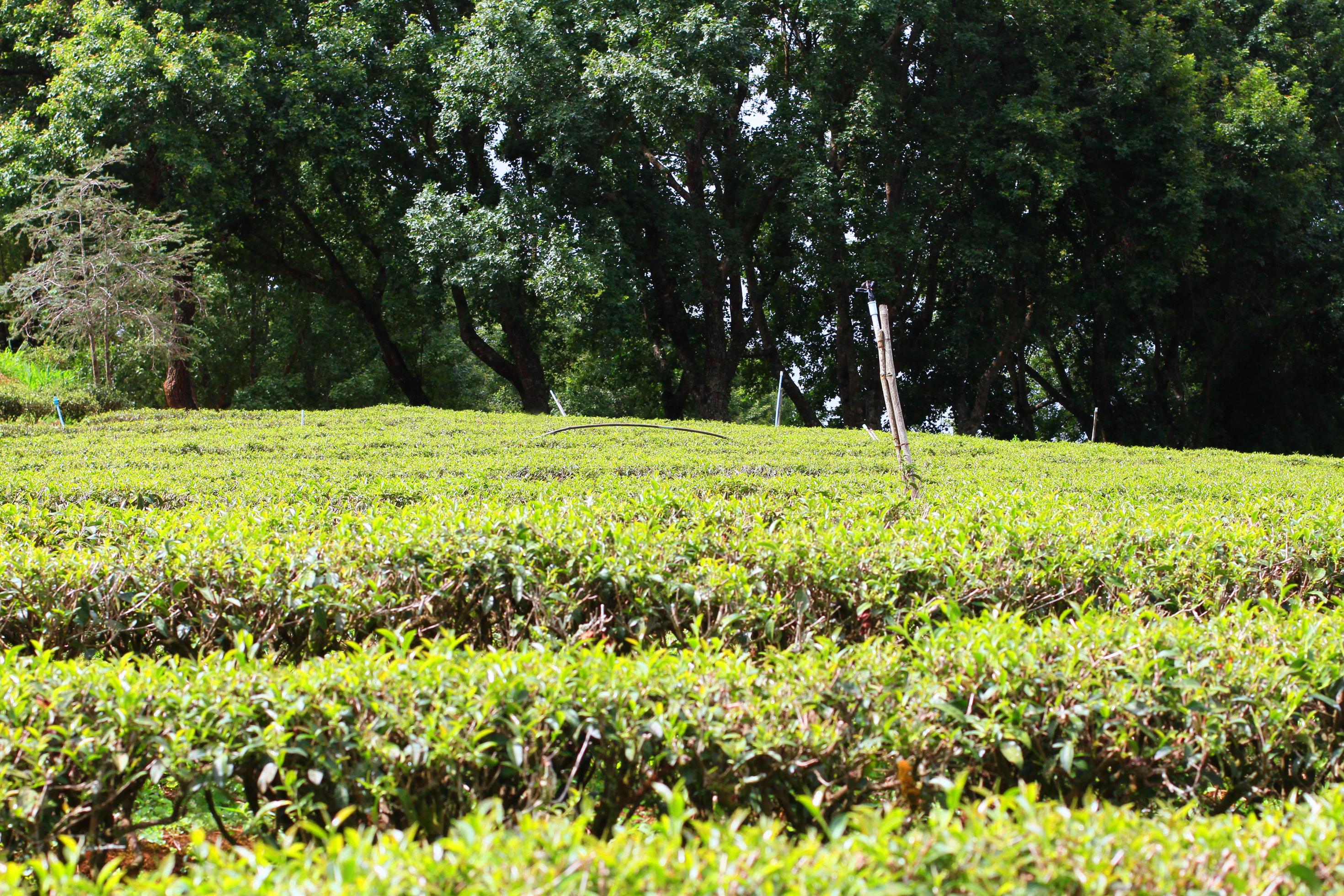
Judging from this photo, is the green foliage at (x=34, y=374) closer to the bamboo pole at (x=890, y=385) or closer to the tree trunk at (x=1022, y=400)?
the bamboo pole at (x=890, y=385)

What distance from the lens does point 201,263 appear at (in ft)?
60.3

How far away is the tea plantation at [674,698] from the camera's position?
1.89 meters

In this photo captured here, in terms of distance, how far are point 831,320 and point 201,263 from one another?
14.4 metres

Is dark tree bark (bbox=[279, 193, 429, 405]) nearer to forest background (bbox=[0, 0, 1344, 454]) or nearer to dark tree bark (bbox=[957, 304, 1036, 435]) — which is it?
forest background (bbox=[0, 0, 1344, 454])

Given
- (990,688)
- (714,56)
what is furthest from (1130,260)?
(990,688)

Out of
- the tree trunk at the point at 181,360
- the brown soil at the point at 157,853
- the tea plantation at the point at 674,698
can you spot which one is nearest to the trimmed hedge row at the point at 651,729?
the tea plantation at the point at 674,698

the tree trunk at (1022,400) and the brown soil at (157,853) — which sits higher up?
the tree trunk at (1022,400)

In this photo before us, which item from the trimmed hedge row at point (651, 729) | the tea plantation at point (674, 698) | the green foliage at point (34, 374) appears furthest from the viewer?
the green foliage at point (34, 374)

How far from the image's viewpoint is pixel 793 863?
1.85 metres

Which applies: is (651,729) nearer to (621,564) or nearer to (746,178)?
(621,564)

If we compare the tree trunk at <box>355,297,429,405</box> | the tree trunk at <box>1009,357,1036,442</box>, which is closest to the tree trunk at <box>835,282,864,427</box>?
the tree trunk at <box>1009,357,1036,442</box>

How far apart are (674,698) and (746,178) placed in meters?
19.6

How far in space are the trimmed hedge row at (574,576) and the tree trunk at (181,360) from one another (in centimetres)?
1371

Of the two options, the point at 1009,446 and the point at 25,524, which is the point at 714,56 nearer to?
the point at 1009,446
